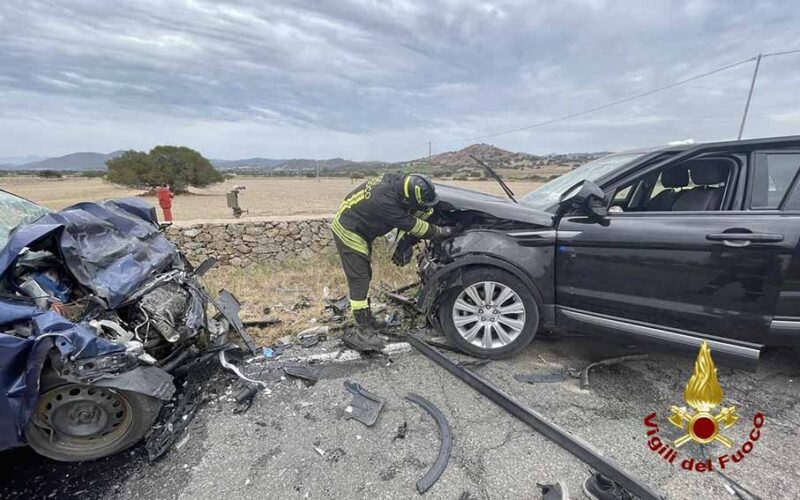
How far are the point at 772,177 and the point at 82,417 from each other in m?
4.55

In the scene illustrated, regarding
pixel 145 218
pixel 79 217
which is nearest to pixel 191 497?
pixel 79 217

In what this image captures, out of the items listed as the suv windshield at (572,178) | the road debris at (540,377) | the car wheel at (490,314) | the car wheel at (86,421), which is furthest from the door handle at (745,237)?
the car wheel at (86,421)

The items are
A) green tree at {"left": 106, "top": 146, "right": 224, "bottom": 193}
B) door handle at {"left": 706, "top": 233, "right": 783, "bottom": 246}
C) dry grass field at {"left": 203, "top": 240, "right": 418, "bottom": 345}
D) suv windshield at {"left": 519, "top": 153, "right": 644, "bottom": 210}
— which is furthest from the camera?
green tree at {"left": 106, "top": 146, "right": 224, "bottom": 193}

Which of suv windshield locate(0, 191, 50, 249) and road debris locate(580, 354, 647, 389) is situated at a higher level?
suv windshield locate(0, 191, 50, 249)

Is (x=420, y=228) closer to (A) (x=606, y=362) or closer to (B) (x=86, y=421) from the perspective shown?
(A) (x=606, y=362)

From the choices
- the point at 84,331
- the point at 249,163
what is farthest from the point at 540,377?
the point at 249,163

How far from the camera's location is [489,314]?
311 cm

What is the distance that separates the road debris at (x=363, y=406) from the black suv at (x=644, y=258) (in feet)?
2.80

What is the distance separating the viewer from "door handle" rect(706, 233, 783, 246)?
242 centimetres

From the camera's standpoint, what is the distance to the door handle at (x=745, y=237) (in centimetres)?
242

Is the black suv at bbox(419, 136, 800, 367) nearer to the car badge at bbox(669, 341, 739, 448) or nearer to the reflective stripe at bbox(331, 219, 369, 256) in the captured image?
the reflective stripe at bbox(331, 219, 369, 256)

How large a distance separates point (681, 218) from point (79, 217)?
430 cm

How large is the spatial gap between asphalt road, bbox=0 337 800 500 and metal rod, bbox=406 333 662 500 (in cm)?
5

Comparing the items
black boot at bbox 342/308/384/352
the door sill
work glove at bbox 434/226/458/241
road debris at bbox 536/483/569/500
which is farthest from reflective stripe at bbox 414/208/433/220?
road debris at bbox 536/483/569/500
